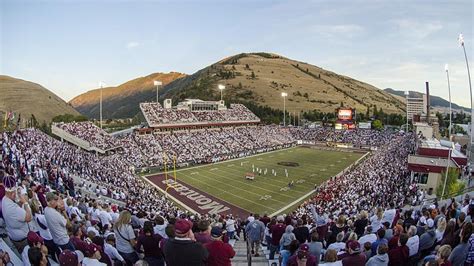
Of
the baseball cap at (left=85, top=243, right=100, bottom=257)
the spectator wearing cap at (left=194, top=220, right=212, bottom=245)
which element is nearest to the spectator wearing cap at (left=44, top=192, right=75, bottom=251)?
the baseball cap at (left=85, top=243, right=100, bottom=257)

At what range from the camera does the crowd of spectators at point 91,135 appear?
153ft

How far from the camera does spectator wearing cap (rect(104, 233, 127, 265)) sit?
647cm

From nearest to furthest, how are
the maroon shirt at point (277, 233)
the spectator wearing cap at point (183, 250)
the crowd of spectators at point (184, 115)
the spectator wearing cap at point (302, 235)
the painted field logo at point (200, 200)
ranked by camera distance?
1. the spectator wearing cap at point (183, 250)
2. the spectator wearing cap at point (302, 235)
3. the maroon shirt at point (277, 233)
4. the painted field logo at point (200, 200)
5. the crowd of spectators at point (184, 115)

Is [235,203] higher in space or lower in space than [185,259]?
lower

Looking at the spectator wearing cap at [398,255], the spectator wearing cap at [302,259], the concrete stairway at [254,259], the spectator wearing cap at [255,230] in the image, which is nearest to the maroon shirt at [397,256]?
the spectator wearing cap at [398,255]

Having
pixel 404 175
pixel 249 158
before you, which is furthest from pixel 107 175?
pixel 249 158

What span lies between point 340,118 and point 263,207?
188 ft

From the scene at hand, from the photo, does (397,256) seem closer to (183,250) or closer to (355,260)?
(355,260)

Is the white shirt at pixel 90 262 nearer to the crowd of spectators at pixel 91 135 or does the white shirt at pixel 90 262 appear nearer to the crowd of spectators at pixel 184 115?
the crowd of spectators at pixel 91 135

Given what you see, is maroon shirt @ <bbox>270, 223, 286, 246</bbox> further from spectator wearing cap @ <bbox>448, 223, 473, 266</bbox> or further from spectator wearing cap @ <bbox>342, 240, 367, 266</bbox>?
spectator wearing cap @ <bbox>448, 223, 473, 266</bbox>

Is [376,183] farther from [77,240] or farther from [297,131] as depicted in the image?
Result: [297,131]

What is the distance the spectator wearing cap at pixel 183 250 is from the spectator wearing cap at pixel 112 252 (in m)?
2.36

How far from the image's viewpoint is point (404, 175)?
3103cm

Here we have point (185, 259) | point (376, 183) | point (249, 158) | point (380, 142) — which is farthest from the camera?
point (380, 142)
